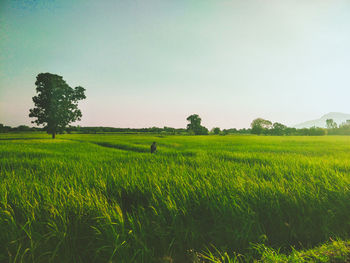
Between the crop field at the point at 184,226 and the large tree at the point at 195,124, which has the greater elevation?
the large tree at the point at 195,124

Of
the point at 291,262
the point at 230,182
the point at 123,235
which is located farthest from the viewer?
the point at 230,182

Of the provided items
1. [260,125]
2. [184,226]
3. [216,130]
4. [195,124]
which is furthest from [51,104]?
[260,125]

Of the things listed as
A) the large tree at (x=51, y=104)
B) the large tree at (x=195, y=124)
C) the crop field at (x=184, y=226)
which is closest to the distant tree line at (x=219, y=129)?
the large tree at (x=195, y=124)

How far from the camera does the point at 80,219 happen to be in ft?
5.25

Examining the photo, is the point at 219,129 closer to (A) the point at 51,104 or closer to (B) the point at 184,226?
(A) the point at 51,104

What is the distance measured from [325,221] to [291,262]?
1124 mm

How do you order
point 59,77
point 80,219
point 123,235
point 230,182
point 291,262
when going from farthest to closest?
point 59,77 < point 230,182 < point 80,219 < point 123,235 < point 291,262

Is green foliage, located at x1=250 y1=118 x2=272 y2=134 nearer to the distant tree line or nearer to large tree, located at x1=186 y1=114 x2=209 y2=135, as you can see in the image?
the distant tree line

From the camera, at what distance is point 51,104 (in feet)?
84.5

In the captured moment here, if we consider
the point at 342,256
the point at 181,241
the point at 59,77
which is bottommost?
the point at 181,241

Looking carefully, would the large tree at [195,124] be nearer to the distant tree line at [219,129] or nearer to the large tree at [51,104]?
the distant tree line at [219,129]

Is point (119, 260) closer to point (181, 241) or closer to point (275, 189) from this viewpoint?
point (181, 241)

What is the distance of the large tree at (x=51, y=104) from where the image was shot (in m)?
25.8

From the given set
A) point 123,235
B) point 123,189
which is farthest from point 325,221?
point 123,189
